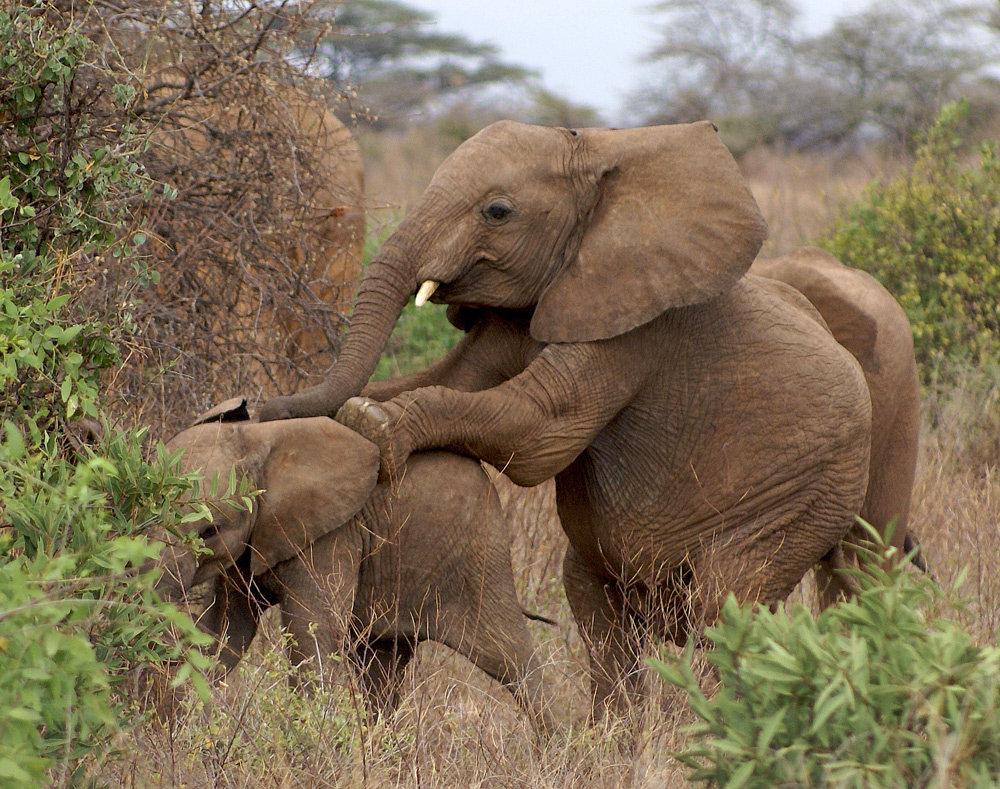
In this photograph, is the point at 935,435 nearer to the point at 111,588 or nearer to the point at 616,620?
the point at 616,620

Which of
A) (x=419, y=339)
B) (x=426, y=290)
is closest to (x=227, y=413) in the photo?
(x=426, y=290)

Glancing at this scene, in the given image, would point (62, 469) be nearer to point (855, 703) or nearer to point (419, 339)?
point (855, 703)

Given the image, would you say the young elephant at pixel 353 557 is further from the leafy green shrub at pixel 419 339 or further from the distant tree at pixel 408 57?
the distant tree at pixel 408 57

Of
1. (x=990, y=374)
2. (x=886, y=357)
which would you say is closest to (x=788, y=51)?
(x=990, y=374)

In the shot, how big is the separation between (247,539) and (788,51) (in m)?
24.9

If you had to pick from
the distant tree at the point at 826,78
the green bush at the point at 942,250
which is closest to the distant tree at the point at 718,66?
the distant tree at the point at 826,78

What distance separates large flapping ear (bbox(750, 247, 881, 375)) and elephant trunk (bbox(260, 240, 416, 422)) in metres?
1.36

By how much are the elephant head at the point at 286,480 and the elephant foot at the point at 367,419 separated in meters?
0.02

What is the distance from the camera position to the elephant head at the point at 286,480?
3332 mm

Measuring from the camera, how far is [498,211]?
3.59 meters

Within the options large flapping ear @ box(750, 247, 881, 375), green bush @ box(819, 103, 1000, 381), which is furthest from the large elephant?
green bush @ box(819, 103, 1000, 381)

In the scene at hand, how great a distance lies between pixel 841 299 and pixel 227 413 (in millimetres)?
1910

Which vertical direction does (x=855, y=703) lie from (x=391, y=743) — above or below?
above

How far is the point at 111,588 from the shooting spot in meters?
2.36
